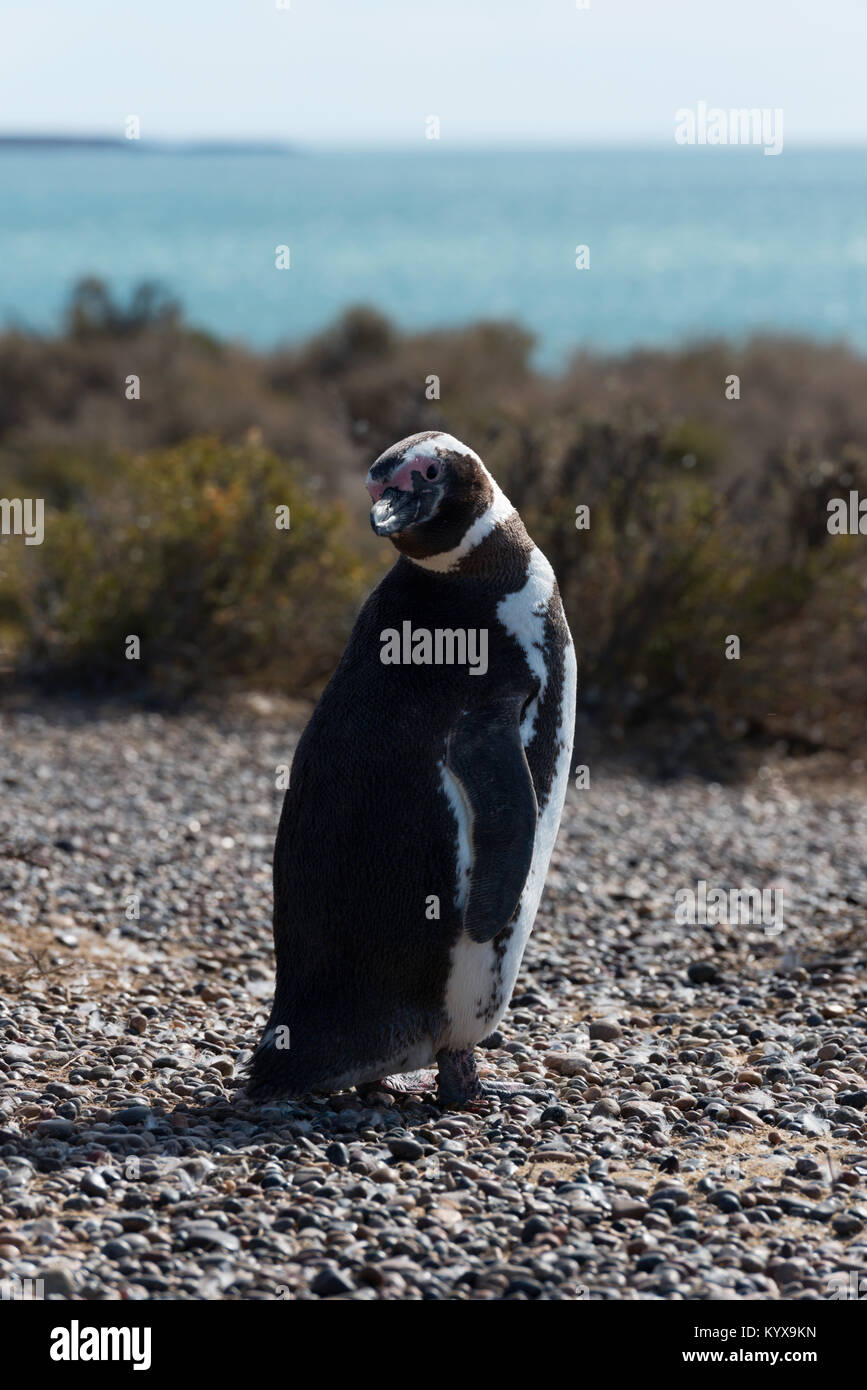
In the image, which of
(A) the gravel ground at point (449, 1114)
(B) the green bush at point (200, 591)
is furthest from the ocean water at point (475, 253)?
(A) the gravel ground at point (449, 1114)

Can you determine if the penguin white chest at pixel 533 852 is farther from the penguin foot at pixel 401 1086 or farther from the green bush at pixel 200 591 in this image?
the green bush at pixel 200 591

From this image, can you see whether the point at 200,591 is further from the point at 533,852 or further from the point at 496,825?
the point at 496,825

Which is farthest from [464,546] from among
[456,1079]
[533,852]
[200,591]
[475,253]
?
[475,253]

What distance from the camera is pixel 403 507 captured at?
3.92 m

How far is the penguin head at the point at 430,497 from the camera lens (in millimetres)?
3916

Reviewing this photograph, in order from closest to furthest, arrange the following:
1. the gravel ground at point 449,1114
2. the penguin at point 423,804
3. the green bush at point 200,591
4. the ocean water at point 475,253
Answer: the gravel ground at point 449,1114 < the penguin at point 423,804 < the green bush at point 200,591 < the ocean water at point 475,253

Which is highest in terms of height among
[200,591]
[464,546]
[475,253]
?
[475,253]

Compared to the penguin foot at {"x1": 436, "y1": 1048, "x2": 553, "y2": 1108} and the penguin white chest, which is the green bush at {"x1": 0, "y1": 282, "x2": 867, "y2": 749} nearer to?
the penguin white chest

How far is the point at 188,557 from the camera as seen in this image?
10.2m

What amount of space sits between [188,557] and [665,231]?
3968 inches

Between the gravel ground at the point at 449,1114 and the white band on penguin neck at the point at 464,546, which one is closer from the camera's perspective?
the gravel ground at the point at 449,1114

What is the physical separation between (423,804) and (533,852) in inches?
12.7

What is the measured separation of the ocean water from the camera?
200 feet

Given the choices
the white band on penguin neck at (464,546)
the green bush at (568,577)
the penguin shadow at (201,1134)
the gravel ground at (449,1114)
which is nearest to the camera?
the gravel ground at (449,1114)
